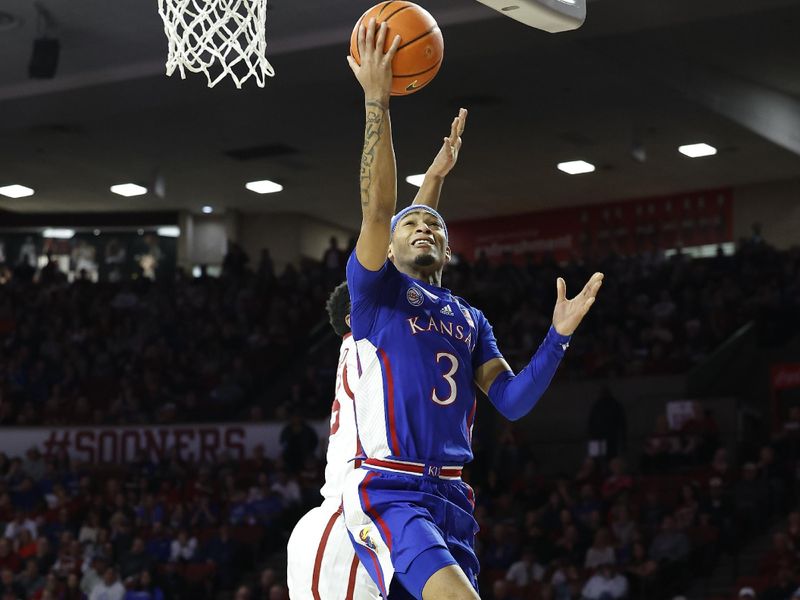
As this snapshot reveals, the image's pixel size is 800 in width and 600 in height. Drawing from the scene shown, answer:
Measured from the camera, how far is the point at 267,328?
23.8 m

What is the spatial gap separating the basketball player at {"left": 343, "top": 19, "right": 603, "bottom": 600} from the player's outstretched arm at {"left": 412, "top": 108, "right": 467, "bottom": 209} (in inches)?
28.8

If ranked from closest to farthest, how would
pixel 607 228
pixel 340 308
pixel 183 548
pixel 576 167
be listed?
pixel 340 308, pixel 183 548, pixel 576 167, pixel 607 228

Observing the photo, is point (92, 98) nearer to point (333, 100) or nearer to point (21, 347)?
point (333, 100)

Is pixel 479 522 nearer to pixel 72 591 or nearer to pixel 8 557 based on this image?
pixel 72 591

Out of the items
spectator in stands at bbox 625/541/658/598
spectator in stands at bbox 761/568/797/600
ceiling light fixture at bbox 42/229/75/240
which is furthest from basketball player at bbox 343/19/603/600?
ceiling light fixture at bbox 42/229/75/240

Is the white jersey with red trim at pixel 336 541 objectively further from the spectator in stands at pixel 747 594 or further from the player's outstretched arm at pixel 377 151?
the spectator in stands at pixel 747 594

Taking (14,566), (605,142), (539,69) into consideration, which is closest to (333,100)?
(539,69)

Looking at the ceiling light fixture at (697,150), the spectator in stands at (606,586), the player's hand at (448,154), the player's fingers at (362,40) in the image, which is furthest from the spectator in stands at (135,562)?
the ceiling light fixture at (697,150)

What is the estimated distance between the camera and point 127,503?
57.5 ft

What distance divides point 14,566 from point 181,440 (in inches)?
177

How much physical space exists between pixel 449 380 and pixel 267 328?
1908cm

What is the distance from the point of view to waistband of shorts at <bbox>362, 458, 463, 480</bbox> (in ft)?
15.8

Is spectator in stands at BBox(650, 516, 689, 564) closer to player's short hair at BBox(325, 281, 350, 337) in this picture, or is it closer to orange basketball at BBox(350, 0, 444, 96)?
player's short hair at BBox(325, 281, 350, 337)

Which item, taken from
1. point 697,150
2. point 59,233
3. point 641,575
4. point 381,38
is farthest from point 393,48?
point 59,233
